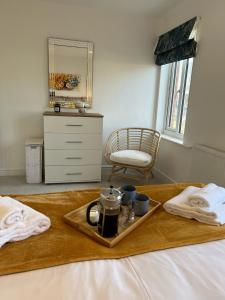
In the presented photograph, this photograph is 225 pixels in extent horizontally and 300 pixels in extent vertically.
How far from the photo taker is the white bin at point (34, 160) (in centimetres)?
311

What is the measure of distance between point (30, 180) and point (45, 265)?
258 centimetres

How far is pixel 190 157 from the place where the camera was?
9.51ft

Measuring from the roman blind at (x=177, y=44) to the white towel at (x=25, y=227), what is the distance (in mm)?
2581

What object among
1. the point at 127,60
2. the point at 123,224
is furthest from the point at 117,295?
the point at 127,60

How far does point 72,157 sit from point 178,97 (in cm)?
174

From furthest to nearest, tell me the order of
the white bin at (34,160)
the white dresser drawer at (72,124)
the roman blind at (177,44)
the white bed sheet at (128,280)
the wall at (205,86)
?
the white bin at (34,160)
the white dresser drawer at (72,124)
the roman blind at (177,44)
the wall at (205,86)
the white bed sheet at (128,280)

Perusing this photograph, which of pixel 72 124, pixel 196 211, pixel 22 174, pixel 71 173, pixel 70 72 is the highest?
pixel 70 72

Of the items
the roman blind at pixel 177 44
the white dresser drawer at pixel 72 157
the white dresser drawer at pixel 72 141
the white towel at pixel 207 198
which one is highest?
the roman blind at pixel 177 44

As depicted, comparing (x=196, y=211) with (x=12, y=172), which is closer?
(x=196, y=211)

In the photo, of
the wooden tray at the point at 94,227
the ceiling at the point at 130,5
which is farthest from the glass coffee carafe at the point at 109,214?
the ceiling at the point at 130,5

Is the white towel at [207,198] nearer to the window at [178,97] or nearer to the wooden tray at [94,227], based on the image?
the wooden tray at [94,227]

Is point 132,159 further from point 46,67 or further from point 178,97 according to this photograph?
point 46,67

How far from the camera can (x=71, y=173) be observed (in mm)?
3215

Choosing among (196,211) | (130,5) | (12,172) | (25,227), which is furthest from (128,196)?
(130,5)
